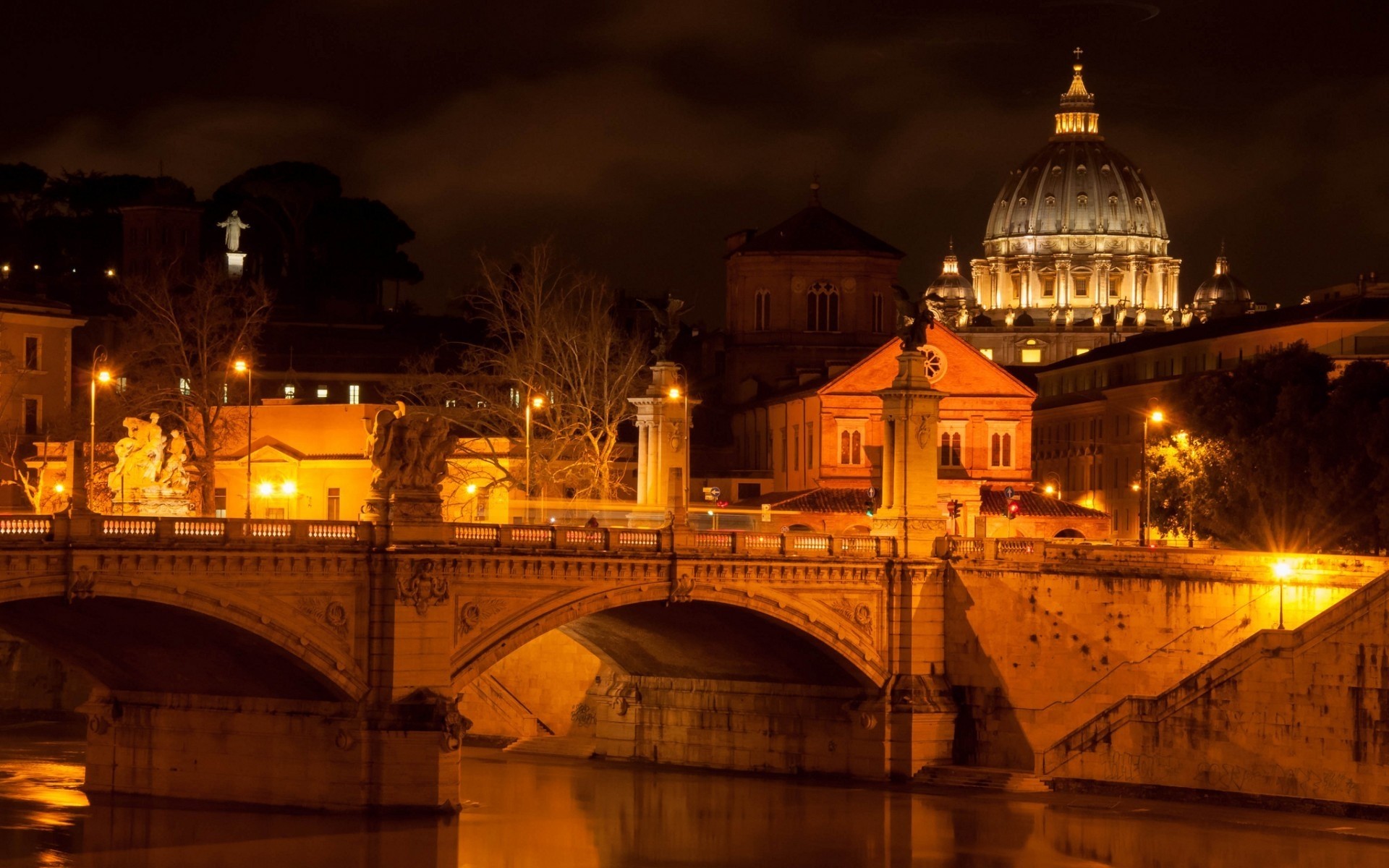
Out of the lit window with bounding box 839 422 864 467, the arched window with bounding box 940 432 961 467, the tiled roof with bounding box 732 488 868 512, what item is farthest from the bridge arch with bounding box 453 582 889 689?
the arched window with bounding box 940 432 961 467

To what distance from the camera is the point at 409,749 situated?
55.4 meters

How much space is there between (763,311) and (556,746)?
159 ft

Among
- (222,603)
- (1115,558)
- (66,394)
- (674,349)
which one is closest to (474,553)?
(222,603)

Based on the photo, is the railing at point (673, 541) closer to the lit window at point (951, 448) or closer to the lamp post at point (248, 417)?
the lamp post at point (248, 417)

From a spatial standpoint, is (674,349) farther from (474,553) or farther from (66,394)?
(474,553)

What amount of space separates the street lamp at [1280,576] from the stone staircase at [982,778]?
6.11 meters

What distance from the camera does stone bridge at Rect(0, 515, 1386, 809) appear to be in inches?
2106

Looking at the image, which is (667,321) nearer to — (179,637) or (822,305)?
(179,637)

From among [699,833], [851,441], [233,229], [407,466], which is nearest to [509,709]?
[699,833]

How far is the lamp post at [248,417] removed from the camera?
6625 cm

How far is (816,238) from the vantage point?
117m

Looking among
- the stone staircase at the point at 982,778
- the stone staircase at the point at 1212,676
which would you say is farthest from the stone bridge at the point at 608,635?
the stone staircase at the point at 1212,676

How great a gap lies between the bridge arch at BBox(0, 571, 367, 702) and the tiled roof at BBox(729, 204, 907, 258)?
60.6 metres

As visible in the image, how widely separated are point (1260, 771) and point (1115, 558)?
738 centimetres
